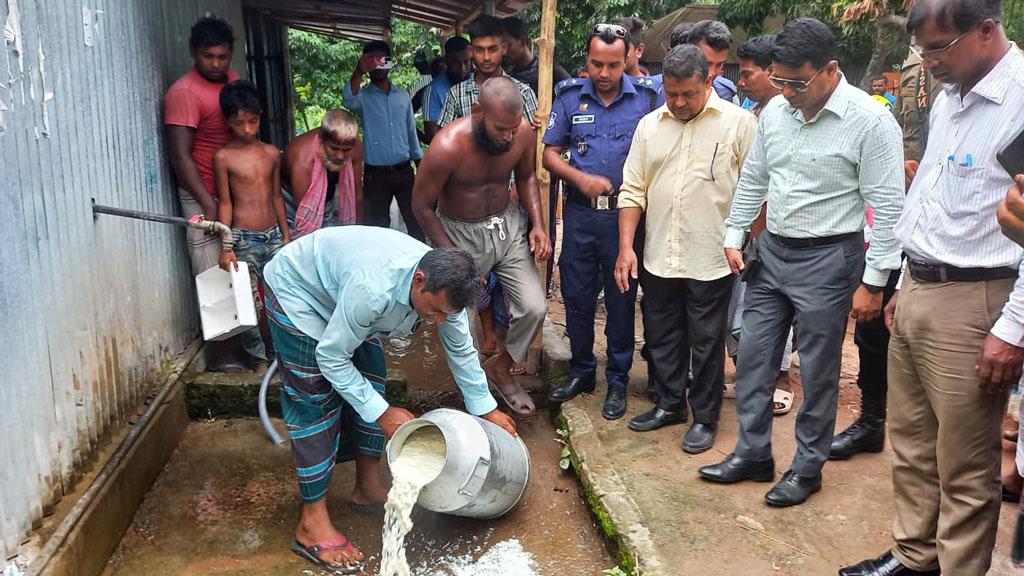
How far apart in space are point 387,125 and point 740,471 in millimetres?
4484

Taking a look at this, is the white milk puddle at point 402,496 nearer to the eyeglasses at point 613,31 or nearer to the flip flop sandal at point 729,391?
the flip flop sandal at point 729,391

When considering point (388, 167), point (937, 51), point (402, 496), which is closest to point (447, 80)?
point (388, 167)

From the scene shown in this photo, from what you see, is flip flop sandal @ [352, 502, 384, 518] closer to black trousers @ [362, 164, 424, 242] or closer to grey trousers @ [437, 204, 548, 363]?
grey trousers @ [437, 204, 548, 363]

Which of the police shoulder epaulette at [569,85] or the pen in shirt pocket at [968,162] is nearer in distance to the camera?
the pen in shirt pocket at [968,162]

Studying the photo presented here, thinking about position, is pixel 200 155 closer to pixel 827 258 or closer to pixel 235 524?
pixel 235 524

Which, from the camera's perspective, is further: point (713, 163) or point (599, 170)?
point (599, 170)

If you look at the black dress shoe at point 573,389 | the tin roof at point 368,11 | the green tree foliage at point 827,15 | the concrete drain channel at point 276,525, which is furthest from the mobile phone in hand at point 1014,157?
the green tree foliage at point 827,15

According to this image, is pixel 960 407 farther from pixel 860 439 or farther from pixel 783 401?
pixel 783 401

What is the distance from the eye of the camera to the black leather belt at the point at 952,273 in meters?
2.43

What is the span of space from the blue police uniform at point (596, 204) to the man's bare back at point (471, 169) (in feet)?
0.70

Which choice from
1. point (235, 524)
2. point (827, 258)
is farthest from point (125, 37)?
point (827, 258)

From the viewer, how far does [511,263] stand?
4.57 m

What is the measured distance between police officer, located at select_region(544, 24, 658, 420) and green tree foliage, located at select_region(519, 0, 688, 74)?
420 inches

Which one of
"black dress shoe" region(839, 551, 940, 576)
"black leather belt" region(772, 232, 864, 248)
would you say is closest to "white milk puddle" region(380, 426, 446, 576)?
"black dress shoe" region(839, 551, 940, 576)
